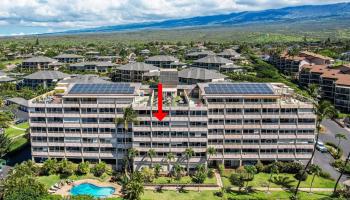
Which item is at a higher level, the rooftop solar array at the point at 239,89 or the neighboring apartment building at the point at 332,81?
the rooftop solar array at the point at 239,89

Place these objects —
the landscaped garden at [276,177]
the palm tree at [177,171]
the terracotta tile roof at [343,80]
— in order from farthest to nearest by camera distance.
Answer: the terracotta tile roof at [343,80] → the palm tree at [177,171] → the landscaped garden at [276,177]

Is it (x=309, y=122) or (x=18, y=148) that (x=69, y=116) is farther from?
(x=309, y=122)

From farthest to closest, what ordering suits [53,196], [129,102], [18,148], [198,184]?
[18,148]
[129,102]
[198,184]
[53,196]

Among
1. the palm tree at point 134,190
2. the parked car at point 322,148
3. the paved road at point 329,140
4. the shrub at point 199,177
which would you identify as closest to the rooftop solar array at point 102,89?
the palm tree at point 134,190

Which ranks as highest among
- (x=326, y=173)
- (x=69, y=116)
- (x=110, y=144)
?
(x=69, y=116)

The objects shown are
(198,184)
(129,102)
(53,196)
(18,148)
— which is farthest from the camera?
(18,148)

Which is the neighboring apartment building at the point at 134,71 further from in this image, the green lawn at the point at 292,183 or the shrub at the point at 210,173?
the green lawn at the point at 292,183

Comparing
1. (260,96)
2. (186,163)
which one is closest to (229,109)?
(260,96)

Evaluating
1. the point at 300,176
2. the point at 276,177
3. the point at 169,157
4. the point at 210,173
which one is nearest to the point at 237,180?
the point at 210,173
